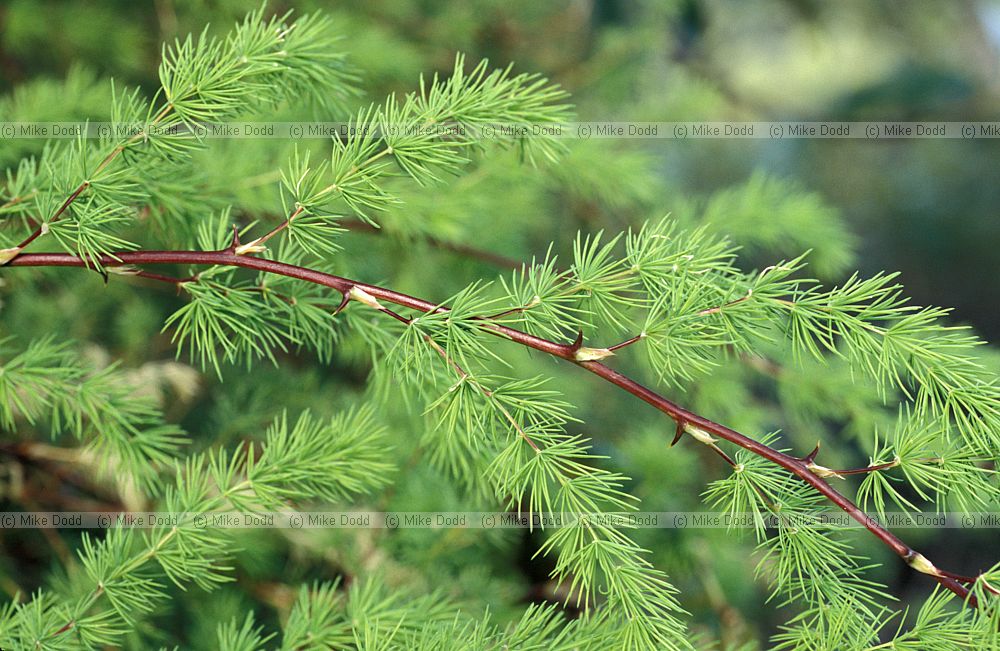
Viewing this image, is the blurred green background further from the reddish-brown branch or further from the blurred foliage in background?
the reddish-brown branch

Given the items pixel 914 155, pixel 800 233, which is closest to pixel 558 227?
pixel 800 233

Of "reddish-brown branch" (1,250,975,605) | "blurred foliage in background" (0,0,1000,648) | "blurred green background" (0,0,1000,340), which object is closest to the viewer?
"reddish-brown branch" (1,250,975,605)

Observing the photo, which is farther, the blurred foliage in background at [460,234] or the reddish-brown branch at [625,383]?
the blurred foliage in background at [460,234]

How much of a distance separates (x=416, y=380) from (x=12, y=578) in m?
A: 0.59

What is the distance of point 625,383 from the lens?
40cm

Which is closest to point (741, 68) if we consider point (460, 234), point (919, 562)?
point (460, 234)

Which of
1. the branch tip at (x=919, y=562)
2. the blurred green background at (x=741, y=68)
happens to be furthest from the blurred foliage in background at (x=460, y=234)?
the branch tip at (x=919, y=562)

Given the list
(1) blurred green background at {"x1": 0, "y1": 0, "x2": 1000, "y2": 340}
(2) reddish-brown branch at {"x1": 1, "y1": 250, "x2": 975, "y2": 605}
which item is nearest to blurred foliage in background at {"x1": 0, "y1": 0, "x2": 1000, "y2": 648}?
(1) blurred green background at {"x1": 0, "y1": 0, "x2": 1000, "y2": 340}

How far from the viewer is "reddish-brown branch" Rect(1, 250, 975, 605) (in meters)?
0.39

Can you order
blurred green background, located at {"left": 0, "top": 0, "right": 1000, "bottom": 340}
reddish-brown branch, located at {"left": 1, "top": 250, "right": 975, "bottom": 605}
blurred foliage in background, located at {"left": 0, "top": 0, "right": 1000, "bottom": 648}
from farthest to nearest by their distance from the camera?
blurred green background, located at {"left": 0, "top": 0, "right": 1000, "bottom": 340} → blurred foliage in background, located at {"left": 0, "top": 0, "right": 1000, "bottom": 648} → reddish-brown branch, located at {"left": 1, "top": 250, "right": 975, "bottom": 605}

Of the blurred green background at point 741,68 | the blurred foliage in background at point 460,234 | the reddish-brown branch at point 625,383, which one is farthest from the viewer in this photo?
the blurred green background at point 741,68

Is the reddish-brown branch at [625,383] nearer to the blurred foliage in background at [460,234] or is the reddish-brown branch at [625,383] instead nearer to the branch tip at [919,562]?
the branch tip at [919,562]

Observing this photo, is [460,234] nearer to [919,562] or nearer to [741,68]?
[919,562]

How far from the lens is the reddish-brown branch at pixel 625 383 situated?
39 cm
